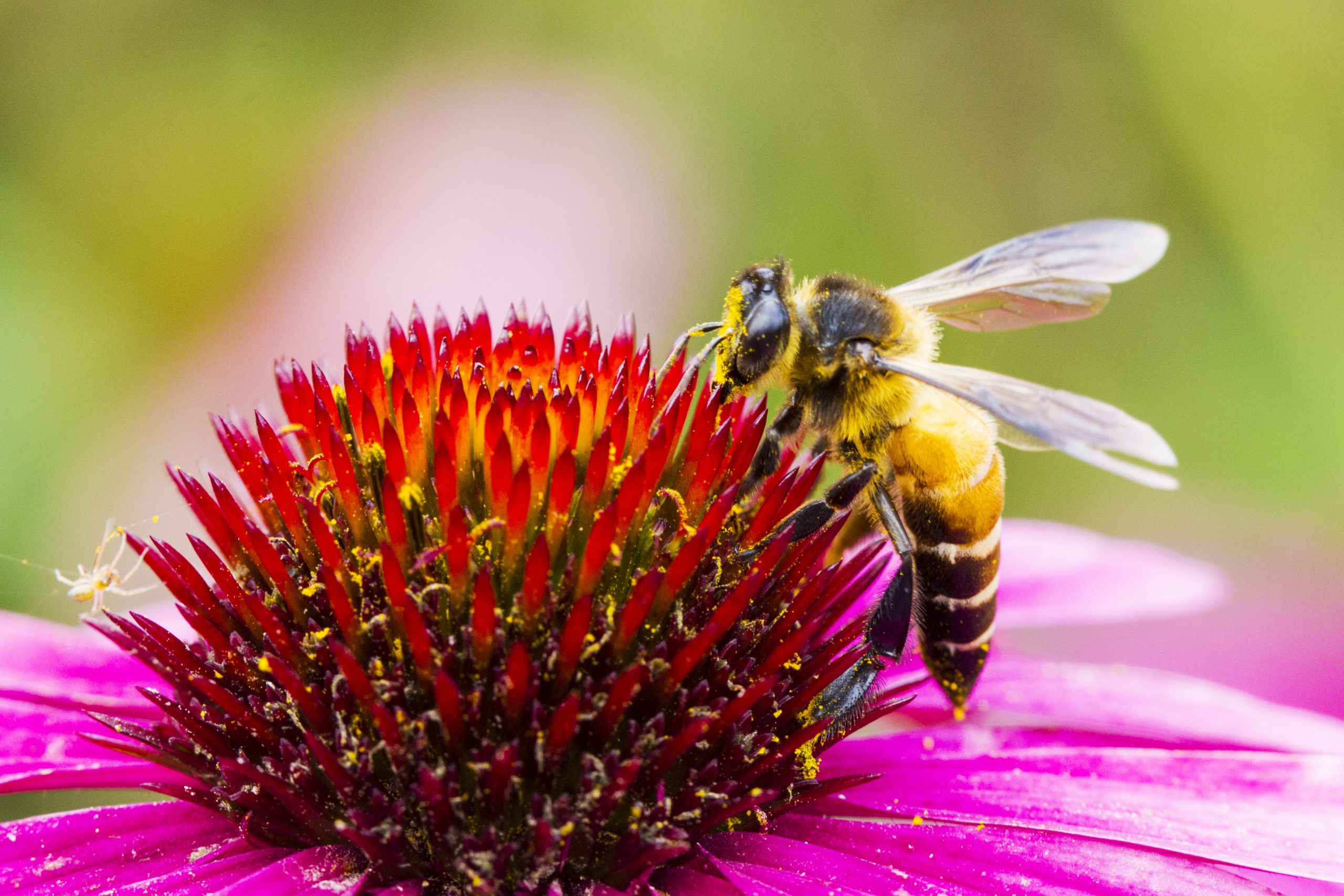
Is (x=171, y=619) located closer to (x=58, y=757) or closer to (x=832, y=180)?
(x=58, y=757)

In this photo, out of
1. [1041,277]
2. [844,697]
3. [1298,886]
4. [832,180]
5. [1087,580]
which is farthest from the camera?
[832,180]

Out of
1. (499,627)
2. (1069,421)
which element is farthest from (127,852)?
(1069,421)

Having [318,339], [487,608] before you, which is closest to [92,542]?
[318,339]

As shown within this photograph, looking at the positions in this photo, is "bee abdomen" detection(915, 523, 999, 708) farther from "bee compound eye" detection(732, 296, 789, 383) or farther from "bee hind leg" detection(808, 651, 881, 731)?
"bee compound eye" detection(732, 296, 789, 383)

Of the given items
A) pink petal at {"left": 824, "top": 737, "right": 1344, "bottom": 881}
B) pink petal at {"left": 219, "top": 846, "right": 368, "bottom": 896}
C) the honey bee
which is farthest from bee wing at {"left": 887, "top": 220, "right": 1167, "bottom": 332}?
pink petal at {"left": 219, "top": 846, "right": 368, "bottom": 896}

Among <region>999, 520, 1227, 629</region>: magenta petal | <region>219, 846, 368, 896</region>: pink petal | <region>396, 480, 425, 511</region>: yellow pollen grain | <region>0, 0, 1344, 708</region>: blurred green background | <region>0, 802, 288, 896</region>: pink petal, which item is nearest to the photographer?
<region>219, 846, 368, 896</region>: pink petal

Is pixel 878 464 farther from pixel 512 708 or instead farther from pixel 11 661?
pixel 11 661
